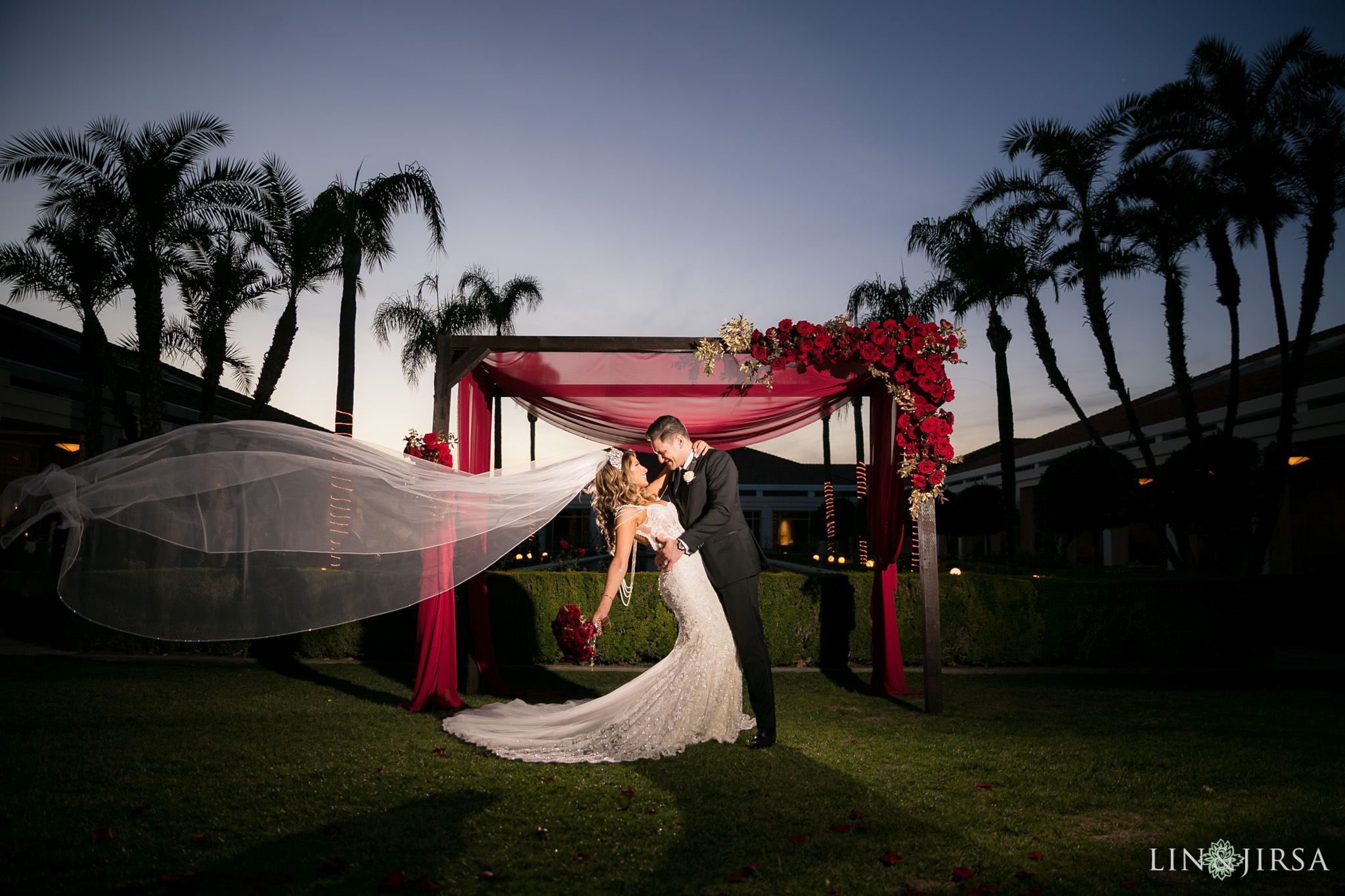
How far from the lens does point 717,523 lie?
5.71 metres

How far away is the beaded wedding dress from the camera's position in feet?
18.4

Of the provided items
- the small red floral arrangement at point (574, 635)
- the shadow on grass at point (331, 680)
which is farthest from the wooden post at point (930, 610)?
the shadow on grass at point (331, 680)

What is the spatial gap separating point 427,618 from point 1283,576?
14.0 m

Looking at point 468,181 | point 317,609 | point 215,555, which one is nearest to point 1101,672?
point 317,609

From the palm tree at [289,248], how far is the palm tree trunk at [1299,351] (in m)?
19.1

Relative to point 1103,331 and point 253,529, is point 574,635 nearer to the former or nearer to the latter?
point 253,529

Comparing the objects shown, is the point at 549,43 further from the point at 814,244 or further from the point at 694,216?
the point at 814,244

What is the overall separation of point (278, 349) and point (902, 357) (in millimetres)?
14004

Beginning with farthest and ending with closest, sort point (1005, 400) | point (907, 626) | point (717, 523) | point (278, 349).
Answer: point (1005, 400) < point (278, 349) < point (907, 626) < point (717, 523)

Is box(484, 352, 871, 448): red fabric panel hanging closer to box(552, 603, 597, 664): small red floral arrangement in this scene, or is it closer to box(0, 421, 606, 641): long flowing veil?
box(0, 421, 606, 641): long flowing veil

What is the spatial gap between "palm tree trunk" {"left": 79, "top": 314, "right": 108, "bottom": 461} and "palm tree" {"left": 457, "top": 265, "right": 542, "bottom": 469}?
1678 centimetres

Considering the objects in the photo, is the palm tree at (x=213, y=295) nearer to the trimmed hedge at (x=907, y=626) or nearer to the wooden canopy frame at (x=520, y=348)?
the trimmed hedge at (x=907, y=626)

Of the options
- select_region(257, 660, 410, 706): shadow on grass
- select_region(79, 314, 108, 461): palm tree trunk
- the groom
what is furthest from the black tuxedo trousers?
select_region(79, 314, 108, 461): palm tree trunk

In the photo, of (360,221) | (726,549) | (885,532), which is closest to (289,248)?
(360,221)
